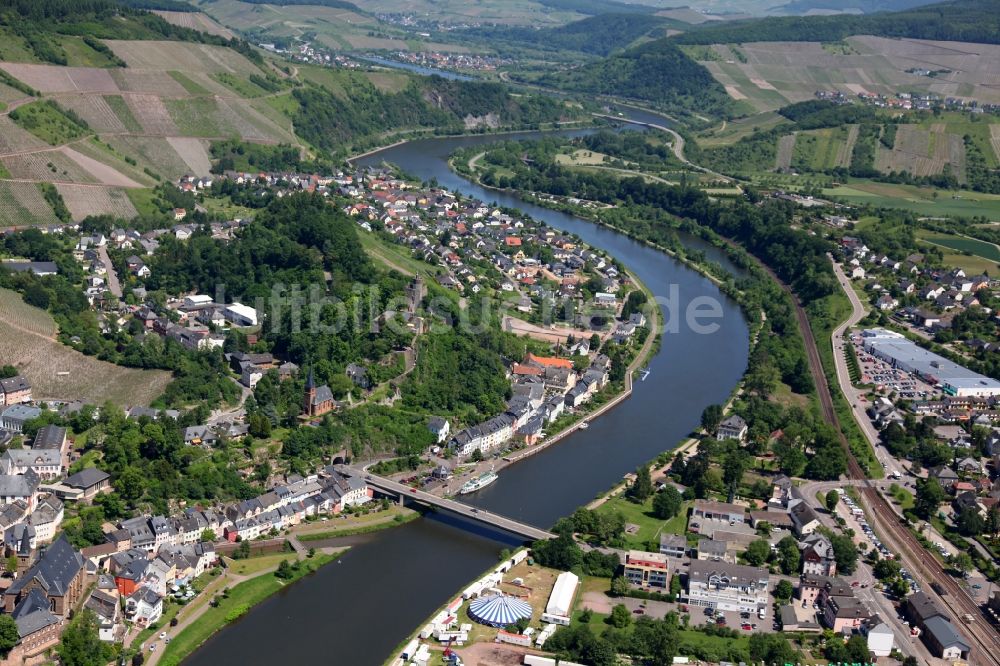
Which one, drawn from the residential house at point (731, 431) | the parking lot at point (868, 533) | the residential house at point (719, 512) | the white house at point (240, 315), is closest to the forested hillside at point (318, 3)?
the white house at point (240, 315)

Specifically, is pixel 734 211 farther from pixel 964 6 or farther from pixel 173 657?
pixel 964 6

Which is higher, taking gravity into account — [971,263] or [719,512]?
[971,263]

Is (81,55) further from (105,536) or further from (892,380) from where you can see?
(892,380)

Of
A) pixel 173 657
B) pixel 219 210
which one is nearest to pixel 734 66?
pixel 219 210

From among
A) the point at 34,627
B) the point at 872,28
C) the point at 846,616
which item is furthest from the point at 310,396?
the point at 872,28

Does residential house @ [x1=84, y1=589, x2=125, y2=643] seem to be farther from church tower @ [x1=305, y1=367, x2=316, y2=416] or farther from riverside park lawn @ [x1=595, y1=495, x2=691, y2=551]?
riverside park lawn @ [x1=595, y1=495, x2=691, y2=551]

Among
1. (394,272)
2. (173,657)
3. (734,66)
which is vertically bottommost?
(173,657)
